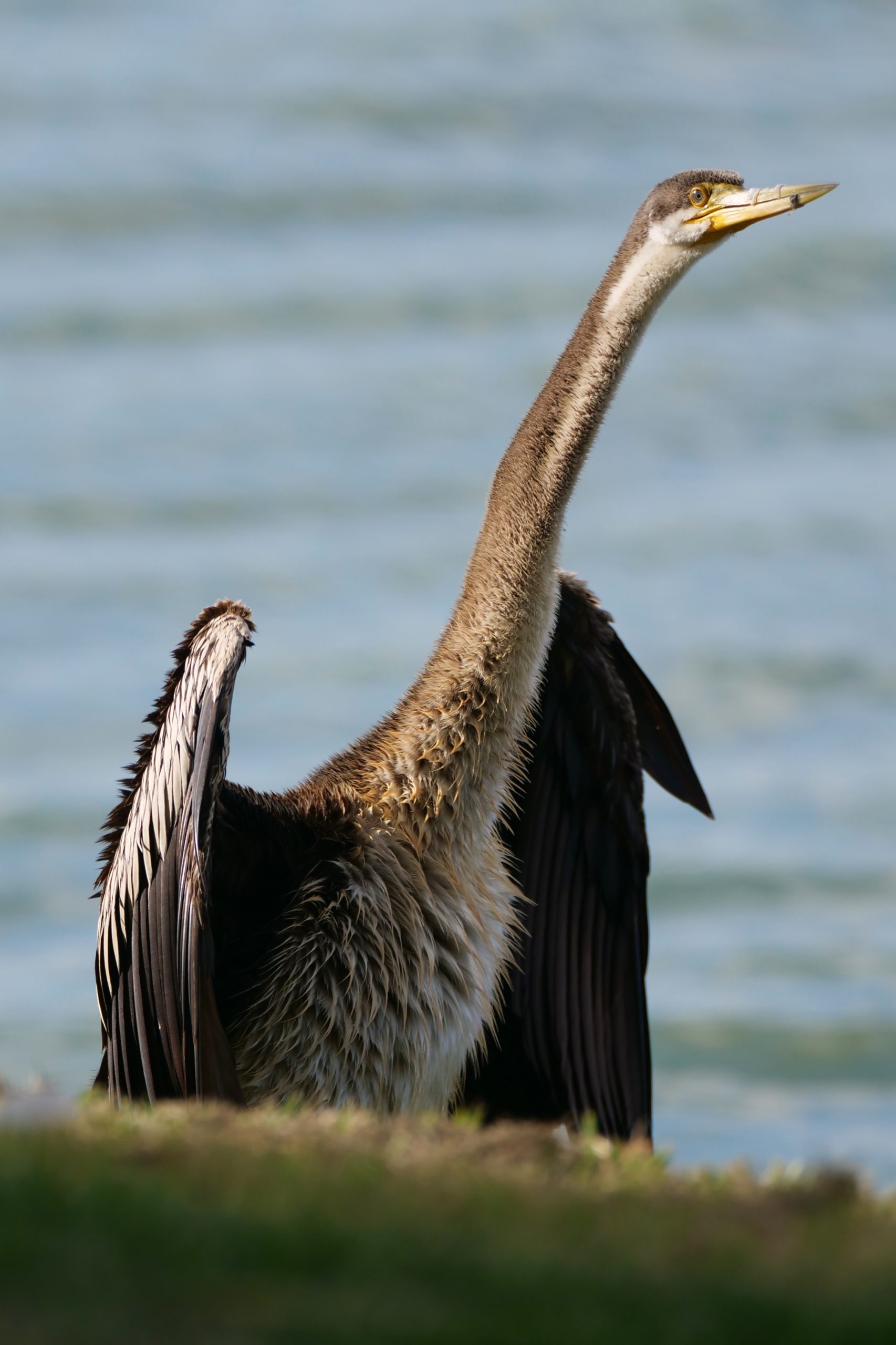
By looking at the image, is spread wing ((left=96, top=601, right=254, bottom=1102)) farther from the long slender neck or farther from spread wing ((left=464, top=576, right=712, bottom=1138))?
spread wing ((left=464, top=576, right=712, bottom=1138))

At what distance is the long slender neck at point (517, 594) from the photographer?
223 inches

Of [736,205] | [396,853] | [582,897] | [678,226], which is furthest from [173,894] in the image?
[736,205]

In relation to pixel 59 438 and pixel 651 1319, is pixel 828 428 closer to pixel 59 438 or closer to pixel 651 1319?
pixel 59 438

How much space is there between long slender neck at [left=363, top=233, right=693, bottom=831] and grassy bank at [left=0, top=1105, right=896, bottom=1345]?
2202 millimetres

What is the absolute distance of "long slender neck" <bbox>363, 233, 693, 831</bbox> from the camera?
5656mm

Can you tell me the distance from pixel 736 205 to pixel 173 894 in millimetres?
2463

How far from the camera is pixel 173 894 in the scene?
530cm

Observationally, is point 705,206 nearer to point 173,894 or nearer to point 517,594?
point 517,594

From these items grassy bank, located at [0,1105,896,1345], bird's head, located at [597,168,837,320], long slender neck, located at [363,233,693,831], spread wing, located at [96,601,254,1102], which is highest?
bird's head, located at [597,168,837,320]

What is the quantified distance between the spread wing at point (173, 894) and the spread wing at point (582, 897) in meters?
1.40

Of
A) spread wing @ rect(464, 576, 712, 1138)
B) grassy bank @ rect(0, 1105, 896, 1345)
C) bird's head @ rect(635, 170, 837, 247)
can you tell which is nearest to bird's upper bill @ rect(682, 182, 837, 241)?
bird's head @ rect(635, 170, 837, 247)

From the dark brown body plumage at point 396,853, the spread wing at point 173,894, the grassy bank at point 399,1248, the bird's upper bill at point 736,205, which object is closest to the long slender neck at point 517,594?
the dark brown body plumage at point 396,853

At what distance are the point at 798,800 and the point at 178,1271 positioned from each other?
16.4m

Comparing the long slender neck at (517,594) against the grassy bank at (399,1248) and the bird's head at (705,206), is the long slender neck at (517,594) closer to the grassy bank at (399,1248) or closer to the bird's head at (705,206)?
the bird's head at (705,206)
